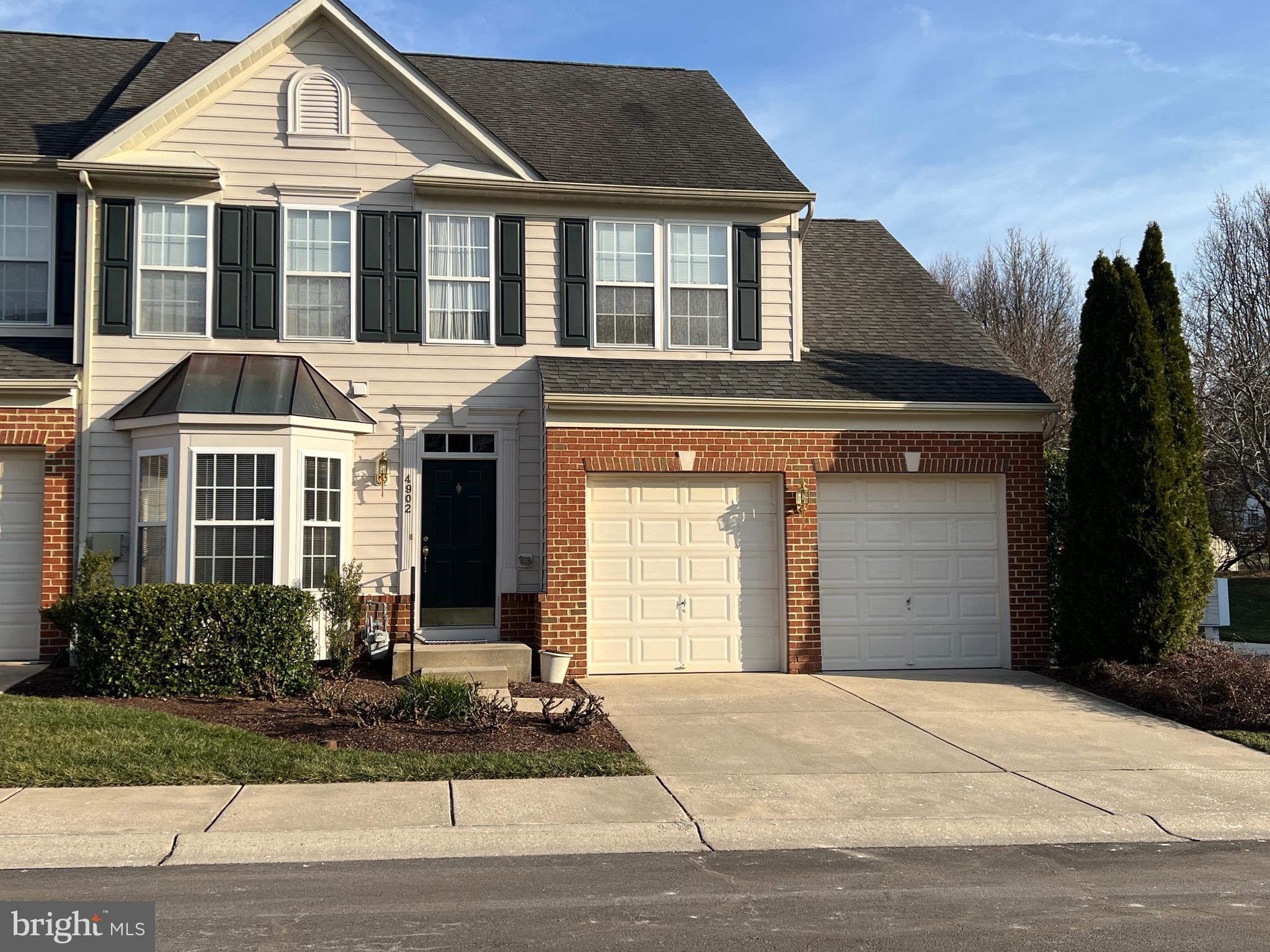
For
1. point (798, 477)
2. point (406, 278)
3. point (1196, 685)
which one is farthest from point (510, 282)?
point (1196, 685)

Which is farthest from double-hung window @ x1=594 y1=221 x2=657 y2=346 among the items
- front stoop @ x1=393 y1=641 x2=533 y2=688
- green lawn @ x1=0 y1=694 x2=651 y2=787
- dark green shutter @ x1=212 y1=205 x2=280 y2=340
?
green lawn @ x1=0 y1=694 x2=651 y2=787

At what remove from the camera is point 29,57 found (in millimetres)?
15211

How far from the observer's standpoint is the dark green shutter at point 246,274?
12844 mm

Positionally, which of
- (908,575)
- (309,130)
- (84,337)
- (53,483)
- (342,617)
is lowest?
(342,617)

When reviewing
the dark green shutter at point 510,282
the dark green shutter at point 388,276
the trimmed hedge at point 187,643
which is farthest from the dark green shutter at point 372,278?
the trimmed hedge at point 187,643

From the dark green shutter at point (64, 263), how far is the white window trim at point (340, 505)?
3.68 m

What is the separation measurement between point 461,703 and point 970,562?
717 centimetres

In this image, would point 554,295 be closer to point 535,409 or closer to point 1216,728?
point 535,409

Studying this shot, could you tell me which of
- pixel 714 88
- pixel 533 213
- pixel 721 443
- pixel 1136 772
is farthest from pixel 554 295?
pixel 1136 772

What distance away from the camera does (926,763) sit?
8664 mm

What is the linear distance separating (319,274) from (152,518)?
3543 mm

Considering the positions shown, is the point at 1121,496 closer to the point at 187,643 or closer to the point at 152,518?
the point at 187,643

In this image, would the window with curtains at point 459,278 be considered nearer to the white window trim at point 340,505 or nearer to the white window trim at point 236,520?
the white window trim at point 340,505
